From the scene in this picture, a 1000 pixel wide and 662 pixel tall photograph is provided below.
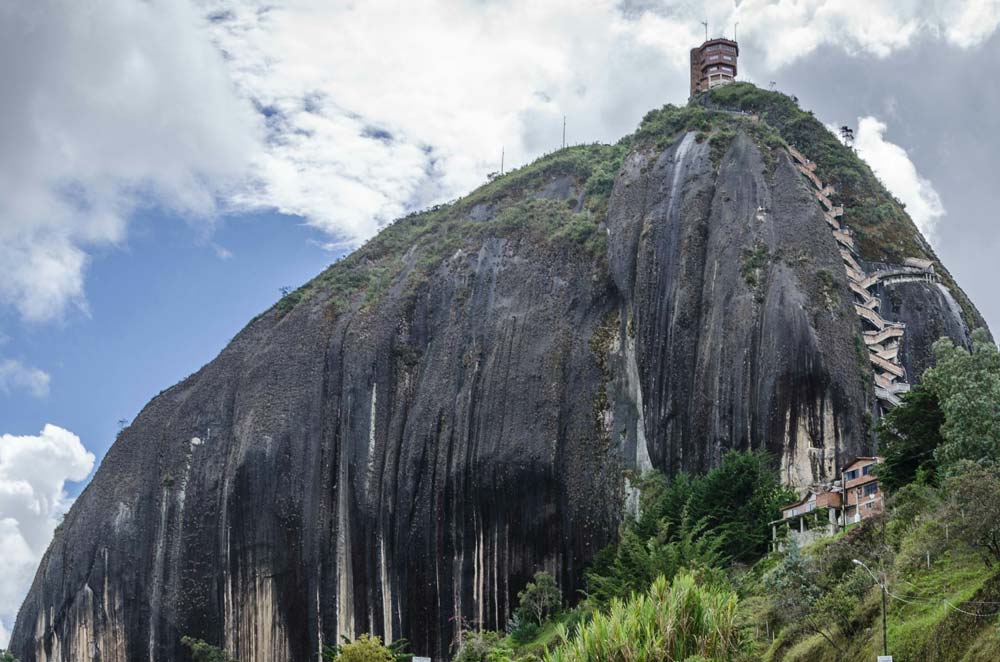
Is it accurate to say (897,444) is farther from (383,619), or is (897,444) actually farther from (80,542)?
(80,542)

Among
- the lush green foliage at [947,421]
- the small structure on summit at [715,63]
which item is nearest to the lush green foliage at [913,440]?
the lush green foliage at [947,421]

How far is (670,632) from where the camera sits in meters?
39.5

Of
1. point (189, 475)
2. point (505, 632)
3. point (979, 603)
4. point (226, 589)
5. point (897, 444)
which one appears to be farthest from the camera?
point (189, 475)

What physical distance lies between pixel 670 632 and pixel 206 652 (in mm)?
36453

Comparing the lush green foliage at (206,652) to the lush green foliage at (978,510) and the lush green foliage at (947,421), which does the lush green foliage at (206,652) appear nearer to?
the lush green foliage at (947,421)

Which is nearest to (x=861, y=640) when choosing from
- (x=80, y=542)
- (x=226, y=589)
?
(x=226, y=589)

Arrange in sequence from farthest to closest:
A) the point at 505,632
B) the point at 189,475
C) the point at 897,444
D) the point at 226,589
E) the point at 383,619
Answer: the point at 189,475
the point at 226,589
the point at 383,619
the point at 505,632
the point at 897,444

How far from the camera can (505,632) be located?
60.6m

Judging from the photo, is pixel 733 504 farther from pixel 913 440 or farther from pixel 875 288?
pixel 875 288

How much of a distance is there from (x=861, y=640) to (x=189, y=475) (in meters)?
48.6

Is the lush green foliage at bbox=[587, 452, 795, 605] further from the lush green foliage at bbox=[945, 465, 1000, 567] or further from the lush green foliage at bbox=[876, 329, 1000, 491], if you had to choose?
the lush green foliage at bbox=[945, 465, 1000, 567]

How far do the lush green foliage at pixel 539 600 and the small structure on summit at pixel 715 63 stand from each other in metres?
47.7

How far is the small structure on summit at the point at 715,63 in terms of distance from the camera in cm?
9588

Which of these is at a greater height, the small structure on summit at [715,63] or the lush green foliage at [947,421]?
the small structure on summit at [715,63]
